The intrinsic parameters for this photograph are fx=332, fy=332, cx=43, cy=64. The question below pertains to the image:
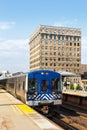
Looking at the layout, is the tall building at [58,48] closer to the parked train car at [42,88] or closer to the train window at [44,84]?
A: the parked train car at [42,88]

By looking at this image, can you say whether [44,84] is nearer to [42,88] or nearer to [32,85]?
[42,88]

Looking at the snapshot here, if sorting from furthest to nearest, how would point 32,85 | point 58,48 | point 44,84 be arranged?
point 58,48 → point 44,84 → point 32,85

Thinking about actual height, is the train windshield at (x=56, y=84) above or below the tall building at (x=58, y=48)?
below

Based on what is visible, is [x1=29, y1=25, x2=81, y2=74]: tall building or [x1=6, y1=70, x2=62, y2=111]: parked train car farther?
[x1=29, y1=25, x2=81, y2=74]: tall building

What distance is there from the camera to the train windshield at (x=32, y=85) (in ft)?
66.3

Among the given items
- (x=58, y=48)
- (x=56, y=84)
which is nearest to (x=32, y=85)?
(x=56, y=84)

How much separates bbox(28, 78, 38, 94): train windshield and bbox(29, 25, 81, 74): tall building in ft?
435

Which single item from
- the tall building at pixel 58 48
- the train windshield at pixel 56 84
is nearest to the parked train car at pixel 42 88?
the train windshield at pixel 56 84

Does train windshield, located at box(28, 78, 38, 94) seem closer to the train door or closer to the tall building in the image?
the train door

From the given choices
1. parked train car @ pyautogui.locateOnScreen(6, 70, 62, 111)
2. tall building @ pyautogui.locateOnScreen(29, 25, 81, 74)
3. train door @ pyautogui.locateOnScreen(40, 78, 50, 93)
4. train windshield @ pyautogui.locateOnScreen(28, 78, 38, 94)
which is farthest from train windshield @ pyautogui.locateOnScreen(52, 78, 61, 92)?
tall building @ pyautogui.locateOnScreen(29, 25, 81, 74)

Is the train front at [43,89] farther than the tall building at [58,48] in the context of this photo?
No

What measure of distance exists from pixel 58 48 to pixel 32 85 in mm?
141906

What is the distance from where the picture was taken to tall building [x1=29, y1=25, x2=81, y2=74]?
157 m

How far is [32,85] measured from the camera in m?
20.4
